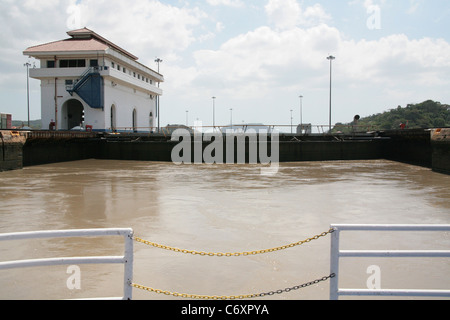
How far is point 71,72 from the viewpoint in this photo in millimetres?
41875

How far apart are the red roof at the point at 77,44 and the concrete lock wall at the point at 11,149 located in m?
19.3

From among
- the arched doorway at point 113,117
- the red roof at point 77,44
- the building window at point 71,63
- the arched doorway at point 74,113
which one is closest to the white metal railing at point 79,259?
the red roof at point 77,44

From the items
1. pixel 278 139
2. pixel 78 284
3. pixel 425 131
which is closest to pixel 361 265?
pixel 78 284

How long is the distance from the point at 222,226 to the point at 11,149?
1937 cm

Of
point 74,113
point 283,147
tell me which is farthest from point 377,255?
point 74,113

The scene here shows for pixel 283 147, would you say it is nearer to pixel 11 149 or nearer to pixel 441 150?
pixel 441 150

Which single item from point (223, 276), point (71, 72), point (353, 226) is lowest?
point (223, 276)

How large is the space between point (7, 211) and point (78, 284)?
741 cm

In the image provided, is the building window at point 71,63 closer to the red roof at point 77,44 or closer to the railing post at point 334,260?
the red roof at point 77,44

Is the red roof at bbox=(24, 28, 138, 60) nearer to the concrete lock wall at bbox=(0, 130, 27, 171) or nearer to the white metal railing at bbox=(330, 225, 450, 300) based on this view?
the concrete lock wall at bbox=(0, 130, 27, 171)

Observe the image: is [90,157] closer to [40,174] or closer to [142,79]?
[40,174]

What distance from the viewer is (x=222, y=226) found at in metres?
10.1

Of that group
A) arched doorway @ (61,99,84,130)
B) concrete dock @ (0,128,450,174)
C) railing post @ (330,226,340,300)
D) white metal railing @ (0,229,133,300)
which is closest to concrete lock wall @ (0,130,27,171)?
concrete dock @ (0,128,450,174)

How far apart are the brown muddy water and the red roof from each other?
26.1m
